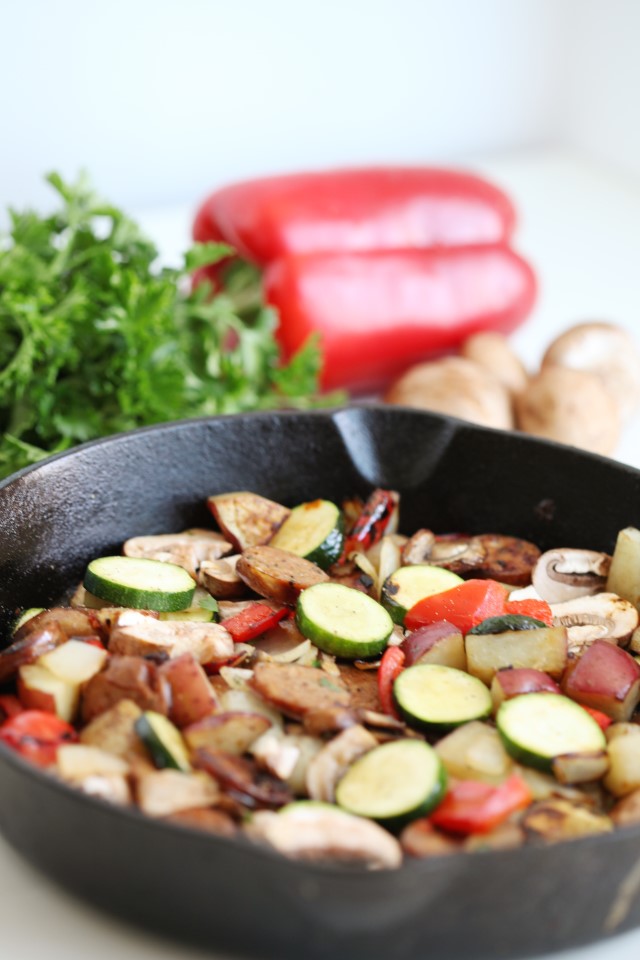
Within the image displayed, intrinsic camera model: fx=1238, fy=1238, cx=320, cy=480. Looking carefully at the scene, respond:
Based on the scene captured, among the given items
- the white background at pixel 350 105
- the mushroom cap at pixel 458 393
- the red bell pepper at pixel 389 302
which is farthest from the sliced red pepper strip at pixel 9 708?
the white background at pixel 350 105

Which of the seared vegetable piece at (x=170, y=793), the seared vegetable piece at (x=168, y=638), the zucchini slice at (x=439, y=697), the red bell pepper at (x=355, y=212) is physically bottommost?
the seared vegetable piece at (x=168, y=638)

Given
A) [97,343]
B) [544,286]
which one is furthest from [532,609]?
[544,286]

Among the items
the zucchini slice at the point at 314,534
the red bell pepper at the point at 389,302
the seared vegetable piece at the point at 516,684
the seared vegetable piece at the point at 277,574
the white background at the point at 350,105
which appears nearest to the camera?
the seared vegetable piece at the point at 516,684

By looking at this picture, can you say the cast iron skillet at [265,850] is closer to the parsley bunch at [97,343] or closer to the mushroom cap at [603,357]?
the parsley bunch at [97,343]

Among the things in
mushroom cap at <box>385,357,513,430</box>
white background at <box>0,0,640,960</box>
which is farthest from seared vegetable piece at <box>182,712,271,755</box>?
white background at <box>0,0,640,960</box>

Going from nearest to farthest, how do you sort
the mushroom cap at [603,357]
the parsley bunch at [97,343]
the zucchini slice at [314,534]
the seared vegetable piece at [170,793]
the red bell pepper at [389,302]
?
the seared vegetable piece at [170,793]
the zucchini slice at [314,534]
the parsley bunch at [97,343]
the mushroom cap at [603,357]
the red bell pepper at [389,302]

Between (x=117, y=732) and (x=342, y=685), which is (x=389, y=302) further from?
(x=117, y=732)
